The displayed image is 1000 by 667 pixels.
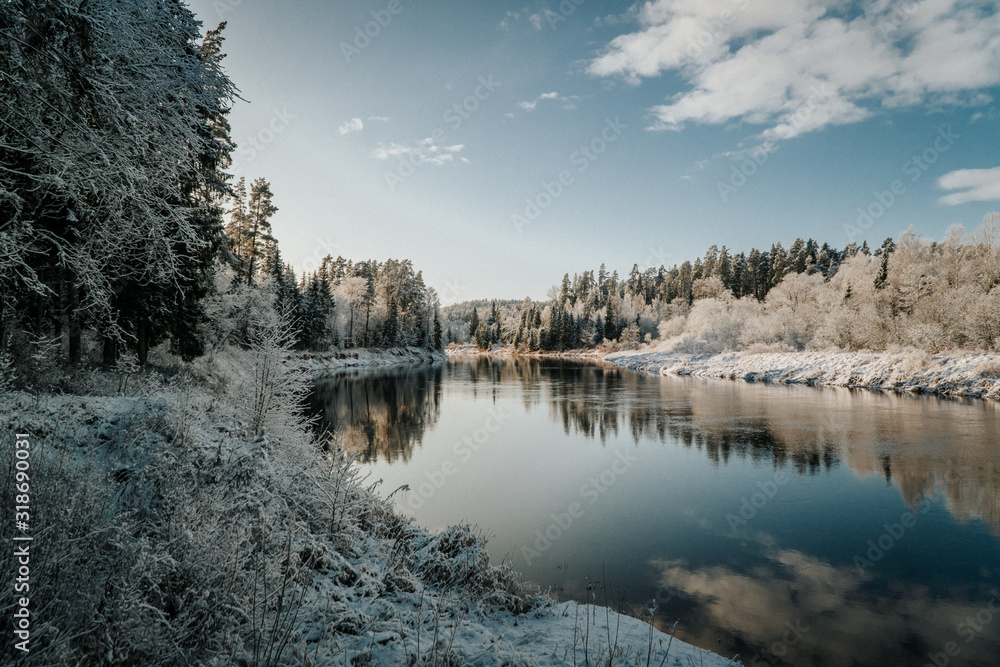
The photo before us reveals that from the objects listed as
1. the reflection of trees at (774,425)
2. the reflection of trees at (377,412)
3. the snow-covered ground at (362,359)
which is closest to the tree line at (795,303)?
the reflection of trees at (774,425)

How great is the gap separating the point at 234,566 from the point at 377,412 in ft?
74.0

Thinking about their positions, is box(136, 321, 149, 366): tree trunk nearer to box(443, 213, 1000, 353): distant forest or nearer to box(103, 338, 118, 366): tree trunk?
box(103, 338, 118, 366): tree trunk

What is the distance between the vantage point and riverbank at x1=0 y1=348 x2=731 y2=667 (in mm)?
3473

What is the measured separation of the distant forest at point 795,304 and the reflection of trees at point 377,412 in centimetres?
4058

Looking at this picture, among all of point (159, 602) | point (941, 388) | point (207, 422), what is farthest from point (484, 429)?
point (941, 388)

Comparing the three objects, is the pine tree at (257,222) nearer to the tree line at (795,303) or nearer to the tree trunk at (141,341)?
the tree trunk at (141,341)

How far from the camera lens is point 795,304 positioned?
65.4m

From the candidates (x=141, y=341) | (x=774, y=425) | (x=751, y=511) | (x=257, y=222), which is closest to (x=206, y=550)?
(x=751, y=511)

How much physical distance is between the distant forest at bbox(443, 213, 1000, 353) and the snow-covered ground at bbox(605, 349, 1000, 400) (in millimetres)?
3233

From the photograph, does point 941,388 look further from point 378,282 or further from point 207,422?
point 378,282

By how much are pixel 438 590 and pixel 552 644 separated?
2.12 metres

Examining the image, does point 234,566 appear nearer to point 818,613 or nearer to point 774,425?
point 818,613

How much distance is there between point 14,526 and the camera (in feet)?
11.4

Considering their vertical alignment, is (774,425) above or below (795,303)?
below
